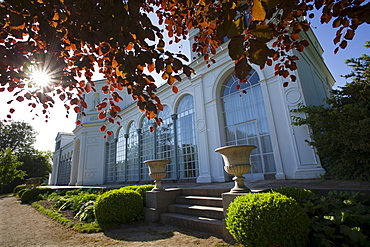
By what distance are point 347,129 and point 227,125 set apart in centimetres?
459

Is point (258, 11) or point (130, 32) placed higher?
point (130, 32)

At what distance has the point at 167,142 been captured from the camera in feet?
40.1

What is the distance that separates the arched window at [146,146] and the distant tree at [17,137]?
2910cm

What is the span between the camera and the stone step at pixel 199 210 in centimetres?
396

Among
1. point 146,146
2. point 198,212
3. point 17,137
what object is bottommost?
point 198,212

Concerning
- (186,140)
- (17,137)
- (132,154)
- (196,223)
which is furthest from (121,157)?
(17,137)

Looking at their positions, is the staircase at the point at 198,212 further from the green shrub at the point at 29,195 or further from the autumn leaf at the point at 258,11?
the green shrub at the point at 29,195

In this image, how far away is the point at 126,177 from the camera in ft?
50.8

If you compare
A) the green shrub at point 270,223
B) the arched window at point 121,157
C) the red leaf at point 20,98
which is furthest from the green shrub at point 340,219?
the arched window at point 121,157

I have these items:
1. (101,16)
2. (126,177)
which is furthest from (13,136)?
(101,16)

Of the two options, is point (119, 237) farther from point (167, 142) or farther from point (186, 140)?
point (167, 142)

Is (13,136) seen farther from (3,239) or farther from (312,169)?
(312,169)

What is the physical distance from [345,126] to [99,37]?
5.99 m

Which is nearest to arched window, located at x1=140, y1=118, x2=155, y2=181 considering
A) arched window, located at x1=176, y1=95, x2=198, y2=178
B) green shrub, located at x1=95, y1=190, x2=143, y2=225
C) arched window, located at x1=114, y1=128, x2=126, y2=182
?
arched window, located at x1=114, y1=128, x2=126, y2=182
